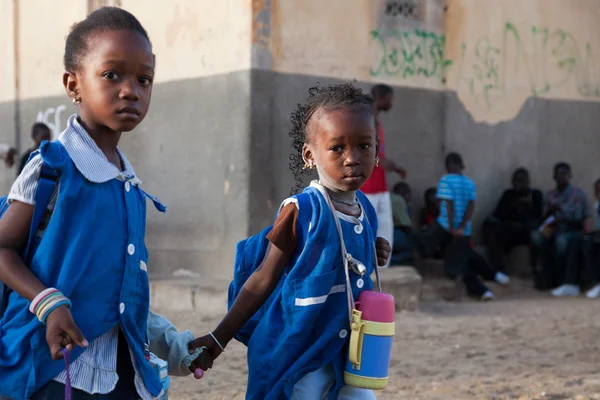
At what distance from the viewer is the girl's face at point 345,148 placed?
2.61 meters

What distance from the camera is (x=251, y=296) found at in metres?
2.65

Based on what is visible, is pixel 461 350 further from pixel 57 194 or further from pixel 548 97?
pixel 548 97

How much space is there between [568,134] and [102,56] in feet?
28.1

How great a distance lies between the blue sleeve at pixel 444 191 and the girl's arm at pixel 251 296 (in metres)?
5.74

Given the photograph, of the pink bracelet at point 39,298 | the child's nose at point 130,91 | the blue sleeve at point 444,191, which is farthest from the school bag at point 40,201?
the blue sleeve at point 444,191

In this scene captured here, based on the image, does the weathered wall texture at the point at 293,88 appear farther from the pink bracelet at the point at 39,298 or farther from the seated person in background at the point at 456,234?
the pink bracelet at the point at 39,298

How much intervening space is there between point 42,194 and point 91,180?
131 mm

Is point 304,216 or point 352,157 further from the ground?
point 352,157

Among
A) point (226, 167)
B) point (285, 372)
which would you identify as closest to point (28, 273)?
point (285, 372)

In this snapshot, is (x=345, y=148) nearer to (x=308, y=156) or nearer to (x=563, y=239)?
(x=308, y=156)

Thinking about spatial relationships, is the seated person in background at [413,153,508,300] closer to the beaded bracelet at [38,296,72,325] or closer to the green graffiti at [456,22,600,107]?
the green graffiti at [456,22,600,107]

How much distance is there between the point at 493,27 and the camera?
915 cm

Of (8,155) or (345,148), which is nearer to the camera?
(345,148)

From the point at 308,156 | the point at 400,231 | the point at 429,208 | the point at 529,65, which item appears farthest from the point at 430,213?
the point at 308,156
